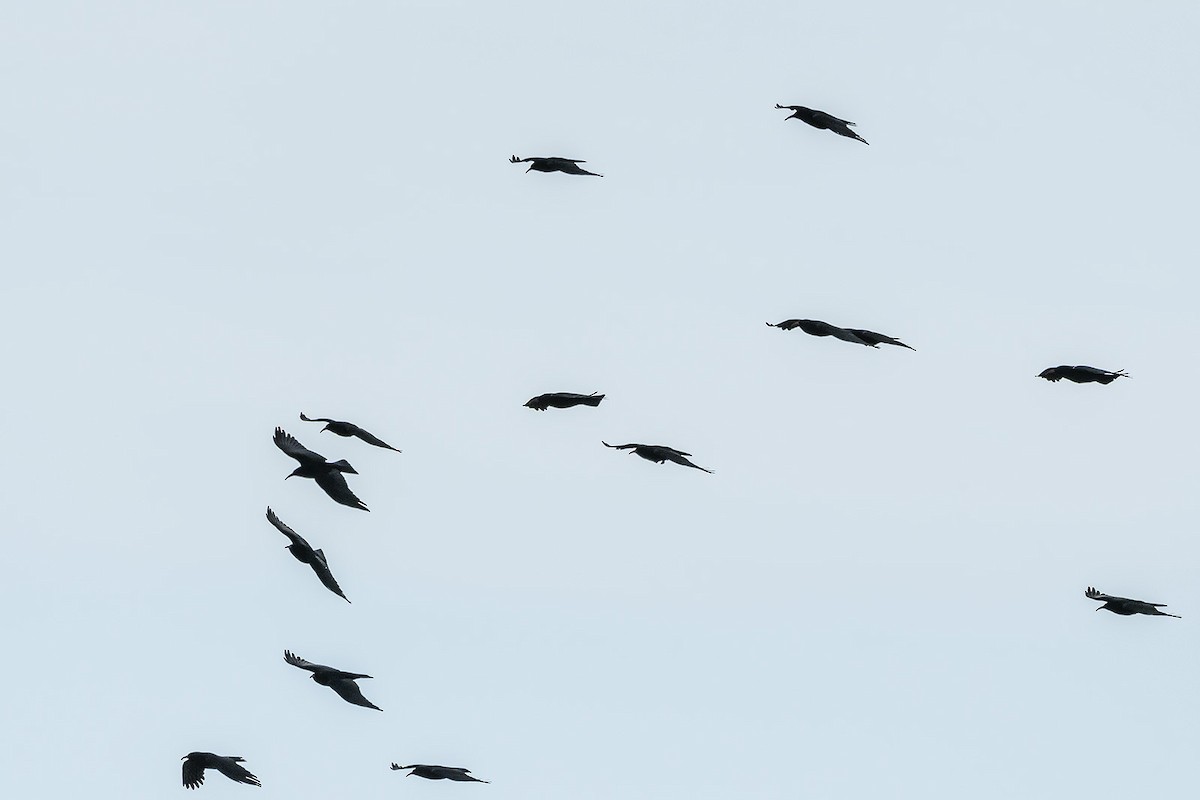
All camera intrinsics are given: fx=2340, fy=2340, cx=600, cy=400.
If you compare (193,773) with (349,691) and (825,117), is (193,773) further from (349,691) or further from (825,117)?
(825,117)

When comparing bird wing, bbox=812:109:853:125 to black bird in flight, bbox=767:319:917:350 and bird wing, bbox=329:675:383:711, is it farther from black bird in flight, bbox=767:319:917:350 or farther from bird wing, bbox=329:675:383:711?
bird wing, bbox=329:675:383:711

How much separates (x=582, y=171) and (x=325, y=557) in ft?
58.3

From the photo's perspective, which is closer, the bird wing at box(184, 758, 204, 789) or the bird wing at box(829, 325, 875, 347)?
the bird wing at box(829, 325, 875, 347)

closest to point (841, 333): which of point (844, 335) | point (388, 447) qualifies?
point (844, 335)

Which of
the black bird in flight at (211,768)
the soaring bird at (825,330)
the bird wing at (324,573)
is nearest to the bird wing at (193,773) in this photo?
the black bird in flight at (211,768)

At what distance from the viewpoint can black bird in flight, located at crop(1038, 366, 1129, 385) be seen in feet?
276

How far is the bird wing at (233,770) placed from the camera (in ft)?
276

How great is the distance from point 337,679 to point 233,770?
17.1ft

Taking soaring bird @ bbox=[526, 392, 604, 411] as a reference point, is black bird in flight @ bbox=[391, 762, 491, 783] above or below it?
below

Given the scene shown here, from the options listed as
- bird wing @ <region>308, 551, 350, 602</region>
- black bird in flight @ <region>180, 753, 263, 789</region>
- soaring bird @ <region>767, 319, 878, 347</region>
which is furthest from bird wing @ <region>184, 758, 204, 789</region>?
soaring bird @ <region>767, 319, 878, 347</region>

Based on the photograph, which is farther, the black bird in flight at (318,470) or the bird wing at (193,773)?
the bird wing at (193,773)

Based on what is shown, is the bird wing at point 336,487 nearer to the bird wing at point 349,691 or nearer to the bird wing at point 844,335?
the bird wing at point 349,691

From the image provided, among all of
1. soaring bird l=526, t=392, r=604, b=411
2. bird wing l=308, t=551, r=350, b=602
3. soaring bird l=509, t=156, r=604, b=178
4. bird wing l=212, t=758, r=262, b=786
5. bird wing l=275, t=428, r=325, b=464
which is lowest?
bird wing l=212, t=758, r=262, b=786

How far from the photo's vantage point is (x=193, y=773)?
8719 cm
